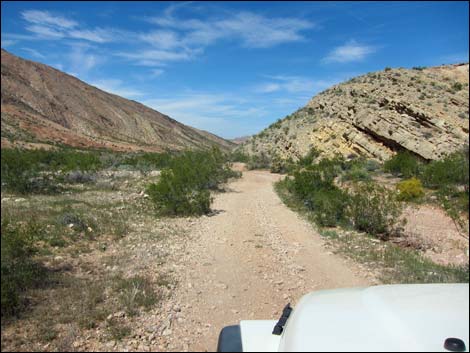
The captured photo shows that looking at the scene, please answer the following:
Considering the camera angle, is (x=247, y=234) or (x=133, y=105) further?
(x=133, y=105)

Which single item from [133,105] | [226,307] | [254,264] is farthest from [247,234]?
[133,105]

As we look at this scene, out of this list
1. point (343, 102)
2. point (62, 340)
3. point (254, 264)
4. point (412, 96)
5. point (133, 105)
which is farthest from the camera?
point (133, 105)

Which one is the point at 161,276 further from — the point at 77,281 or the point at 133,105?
the point at 133,105

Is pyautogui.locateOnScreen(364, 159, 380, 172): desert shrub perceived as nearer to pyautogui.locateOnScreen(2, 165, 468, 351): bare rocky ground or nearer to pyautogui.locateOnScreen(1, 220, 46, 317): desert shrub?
pyautogui.locateOnScreen(2, 165, 468, 351): bare rocky ground

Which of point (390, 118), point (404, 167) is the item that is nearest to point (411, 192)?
point (404, 167)

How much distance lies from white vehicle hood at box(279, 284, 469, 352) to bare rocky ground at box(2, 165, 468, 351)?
967 mm

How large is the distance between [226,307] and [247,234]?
4207 millimetres

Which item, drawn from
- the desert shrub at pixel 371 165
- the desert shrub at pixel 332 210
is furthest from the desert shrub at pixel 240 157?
the desert shrub at pixel 332 210

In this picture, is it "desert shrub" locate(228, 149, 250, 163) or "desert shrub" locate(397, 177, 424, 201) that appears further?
"desert shrub" locate(228, 149, 250, 163)

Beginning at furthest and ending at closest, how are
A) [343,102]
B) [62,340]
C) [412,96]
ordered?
[343,102]
[412,96]
[62,340]

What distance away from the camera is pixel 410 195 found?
11125mm

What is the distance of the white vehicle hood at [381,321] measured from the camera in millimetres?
1641

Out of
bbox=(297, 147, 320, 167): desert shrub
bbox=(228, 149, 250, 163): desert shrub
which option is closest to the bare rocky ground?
bbox=(297, 147, 320, 167): desert shrub

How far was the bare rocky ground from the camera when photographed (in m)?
3.24
